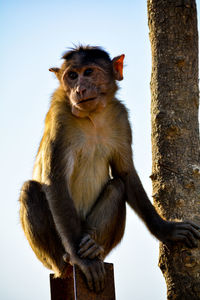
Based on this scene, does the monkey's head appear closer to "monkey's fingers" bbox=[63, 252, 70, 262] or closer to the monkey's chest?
the monkey's chest

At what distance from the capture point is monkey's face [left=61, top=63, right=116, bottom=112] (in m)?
5.66

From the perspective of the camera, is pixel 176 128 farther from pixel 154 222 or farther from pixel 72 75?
pixel 72 75

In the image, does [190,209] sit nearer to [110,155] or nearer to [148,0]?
[110,155]

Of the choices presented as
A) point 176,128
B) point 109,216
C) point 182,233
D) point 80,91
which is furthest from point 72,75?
point 182,233

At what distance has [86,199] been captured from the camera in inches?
235

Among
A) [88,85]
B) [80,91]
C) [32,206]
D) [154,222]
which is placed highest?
[88,85]

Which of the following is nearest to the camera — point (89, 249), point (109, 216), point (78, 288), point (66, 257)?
point (78, 288)

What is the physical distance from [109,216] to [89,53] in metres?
2.27

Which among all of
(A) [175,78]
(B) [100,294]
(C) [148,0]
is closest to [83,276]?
(B) [100,294]

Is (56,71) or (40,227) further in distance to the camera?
(56,71)

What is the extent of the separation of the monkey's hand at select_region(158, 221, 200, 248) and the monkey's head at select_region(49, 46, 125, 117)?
1.78 meters

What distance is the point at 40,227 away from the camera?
18.4 ft

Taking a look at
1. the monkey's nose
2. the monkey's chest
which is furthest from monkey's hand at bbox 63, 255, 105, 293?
the monkey's nose

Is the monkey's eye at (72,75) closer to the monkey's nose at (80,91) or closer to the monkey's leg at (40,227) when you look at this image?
the monkey's nose at (80,91)
